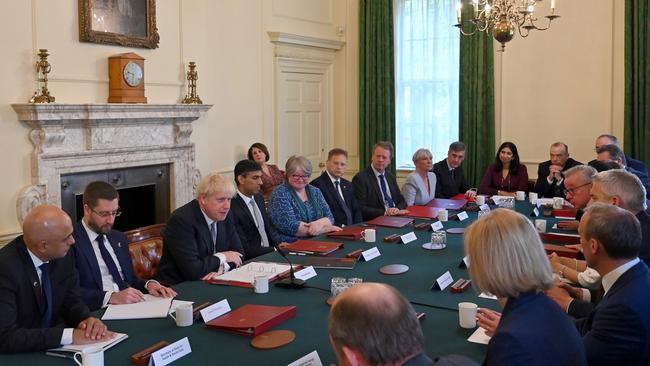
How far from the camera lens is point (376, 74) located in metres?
8.84

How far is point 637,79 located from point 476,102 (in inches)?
71.7

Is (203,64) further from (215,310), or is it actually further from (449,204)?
(215,310)

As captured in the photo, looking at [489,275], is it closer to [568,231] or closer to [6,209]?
[568,231]

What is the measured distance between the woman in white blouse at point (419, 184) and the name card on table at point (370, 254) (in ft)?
7.78

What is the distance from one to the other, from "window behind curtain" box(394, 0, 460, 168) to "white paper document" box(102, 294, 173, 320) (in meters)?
6.24

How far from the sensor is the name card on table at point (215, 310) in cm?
256

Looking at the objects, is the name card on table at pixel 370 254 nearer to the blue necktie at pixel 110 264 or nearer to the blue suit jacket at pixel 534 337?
the blue necktie at pixel 110 264

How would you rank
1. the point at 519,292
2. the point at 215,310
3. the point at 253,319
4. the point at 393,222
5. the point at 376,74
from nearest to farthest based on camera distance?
the point at 519,292 → the point at 253,319 → the point at 215,310 → the point at 393,222 → the point at 376,74

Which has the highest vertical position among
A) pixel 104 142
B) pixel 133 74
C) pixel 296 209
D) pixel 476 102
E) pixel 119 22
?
pixel 119 22

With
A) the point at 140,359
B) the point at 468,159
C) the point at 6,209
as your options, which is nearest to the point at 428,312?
the point at 140,359

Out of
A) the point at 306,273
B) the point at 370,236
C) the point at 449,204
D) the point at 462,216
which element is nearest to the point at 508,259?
the point at 306,273

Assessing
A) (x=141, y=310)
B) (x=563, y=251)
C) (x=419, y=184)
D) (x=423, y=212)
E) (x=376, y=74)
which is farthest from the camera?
(x=376, y=74)

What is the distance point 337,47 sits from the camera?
356 inches

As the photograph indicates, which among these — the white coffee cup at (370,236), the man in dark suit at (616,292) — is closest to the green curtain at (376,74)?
the white coffee cup at (370,236)
